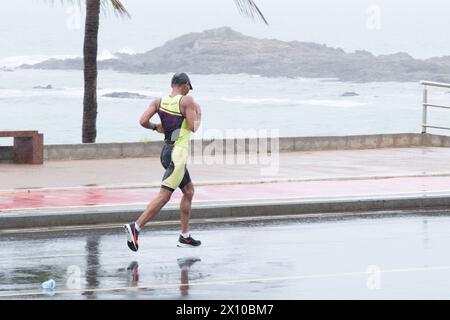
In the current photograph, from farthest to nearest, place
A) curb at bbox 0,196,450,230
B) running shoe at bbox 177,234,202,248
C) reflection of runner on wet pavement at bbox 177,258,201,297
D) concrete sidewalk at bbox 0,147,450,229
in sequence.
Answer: concrete sidewalk at bbox 0,147,450,229 < curb at bbox 0,196,450,230 < running shoe at bbox 177,234,202,248 < reflection of runner on wet pavement at bbox 177,258,201,297

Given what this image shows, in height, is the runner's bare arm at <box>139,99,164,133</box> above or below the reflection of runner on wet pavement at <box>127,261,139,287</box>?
above

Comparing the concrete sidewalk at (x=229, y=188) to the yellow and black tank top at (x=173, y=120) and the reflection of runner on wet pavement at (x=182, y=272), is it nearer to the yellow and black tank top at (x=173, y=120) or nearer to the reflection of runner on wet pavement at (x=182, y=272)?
the yellow and black tank top at (x=173, y=120)

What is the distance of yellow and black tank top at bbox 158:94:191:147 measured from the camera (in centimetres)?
1431

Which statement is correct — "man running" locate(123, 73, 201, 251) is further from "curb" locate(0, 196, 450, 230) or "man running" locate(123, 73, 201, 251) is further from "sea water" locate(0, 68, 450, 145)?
"sea water" locate(0, 68, 450, 145)

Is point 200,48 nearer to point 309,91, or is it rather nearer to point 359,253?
point 309,91

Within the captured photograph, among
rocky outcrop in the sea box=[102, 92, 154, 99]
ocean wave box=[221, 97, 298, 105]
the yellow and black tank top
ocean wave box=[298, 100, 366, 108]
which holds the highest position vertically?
the yellow and black tank top

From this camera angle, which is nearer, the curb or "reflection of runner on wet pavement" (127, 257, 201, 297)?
"reflection of runner on wet pavement" (127, 257, 201, 297)

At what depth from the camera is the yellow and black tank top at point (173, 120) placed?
14.3m

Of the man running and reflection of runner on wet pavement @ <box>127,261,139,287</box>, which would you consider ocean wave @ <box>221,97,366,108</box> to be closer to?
the man running

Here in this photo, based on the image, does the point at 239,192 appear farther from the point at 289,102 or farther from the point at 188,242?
the point at 289,102

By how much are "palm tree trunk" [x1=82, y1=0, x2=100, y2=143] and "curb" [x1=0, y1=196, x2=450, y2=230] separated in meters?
8.70

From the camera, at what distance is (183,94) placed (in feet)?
47.4

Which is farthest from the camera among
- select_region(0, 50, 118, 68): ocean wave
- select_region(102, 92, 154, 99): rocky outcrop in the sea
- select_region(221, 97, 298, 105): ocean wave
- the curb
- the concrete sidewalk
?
select_region(0, 50, 118, 68): ocean wave

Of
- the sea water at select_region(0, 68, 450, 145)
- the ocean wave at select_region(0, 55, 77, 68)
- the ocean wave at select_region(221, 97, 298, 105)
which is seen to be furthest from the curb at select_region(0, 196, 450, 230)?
the ocean wave at select_region(0, 55, 77, 68)
